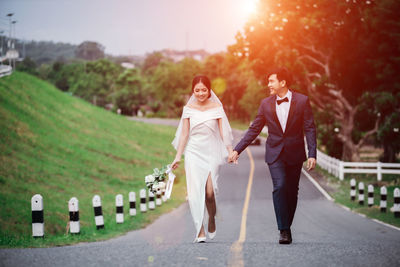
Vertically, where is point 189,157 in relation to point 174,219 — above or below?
above

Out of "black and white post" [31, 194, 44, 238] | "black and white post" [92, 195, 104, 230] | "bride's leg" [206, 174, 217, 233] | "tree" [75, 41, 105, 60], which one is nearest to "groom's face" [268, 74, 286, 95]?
"bride's leg" [206, 174, 217, 233]

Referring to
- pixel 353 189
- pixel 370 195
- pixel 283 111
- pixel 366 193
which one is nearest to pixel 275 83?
pixel 283 111

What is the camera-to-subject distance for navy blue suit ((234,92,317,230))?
791cm

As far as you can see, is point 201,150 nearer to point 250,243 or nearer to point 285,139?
point 285,139

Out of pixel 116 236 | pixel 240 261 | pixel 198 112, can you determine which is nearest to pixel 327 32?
pixel 116 236

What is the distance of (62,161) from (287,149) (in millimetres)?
26509

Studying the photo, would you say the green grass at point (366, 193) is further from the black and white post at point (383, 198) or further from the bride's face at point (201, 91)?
the bride's face at point (201, 91)

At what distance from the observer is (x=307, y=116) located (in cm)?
793

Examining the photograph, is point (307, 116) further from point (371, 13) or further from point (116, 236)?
point (371, 13)

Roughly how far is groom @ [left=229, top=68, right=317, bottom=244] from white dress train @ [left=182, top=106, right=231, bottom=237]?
2.78 feet

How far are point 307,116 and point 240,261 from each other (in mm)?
2556

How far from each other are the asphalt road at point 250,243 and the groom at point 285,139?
1.99ft

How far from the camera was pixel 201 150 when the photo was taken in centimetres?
846

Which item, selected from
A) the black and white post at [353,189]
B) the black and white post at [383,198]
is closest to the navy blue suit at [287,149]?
the black and white post at [383,198]
